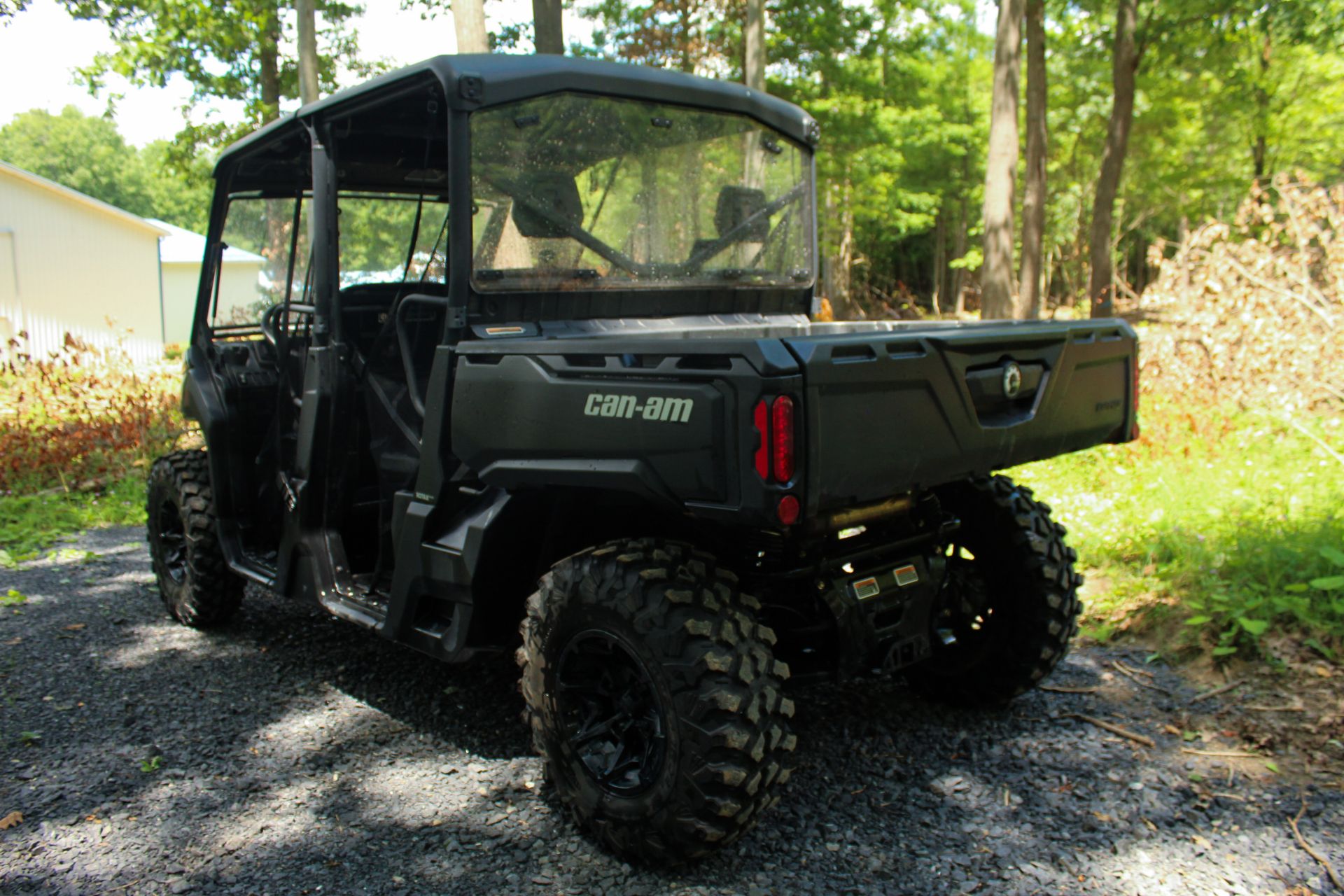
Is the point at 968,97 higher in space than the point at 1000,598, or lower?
higher

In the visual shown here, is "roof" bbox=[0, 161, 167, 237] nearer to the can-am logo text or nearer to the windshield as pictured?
the windshield

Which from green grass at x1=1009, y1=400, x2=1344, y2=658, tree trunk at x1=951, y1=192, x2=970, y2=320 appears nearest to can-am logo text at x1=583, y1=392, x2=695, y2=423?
green grass at x1=1009, y1=400, x2=1344, y2=658

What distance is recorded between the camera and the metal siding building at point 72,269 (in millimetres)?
23219

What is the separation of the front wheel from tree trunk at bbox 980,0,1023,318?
923 centimetres

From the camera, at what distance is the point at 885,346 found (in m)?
2.57

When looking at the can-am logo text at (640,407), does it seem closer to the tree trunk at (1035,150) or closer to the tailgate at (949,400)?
the tailgate at (949,400)

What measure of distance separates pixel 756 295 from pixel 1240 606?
→ 241cm

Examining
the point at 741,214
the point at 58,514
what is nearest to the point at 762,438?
the point at 741,214

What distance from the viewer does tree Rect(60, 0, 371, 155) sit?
56.9 ft

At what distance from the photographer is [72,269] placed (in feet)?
80.3

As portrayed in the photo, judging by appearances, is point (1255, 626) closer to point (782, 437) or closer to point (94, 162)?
point (782, 437)

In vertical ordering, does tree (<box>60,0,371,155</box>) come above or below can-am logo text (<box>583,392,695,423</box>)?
above

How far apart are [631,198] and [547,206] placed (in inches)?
14.2

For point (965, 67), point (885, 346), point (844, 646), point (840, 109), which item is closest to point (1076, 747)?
point (844, 646)
